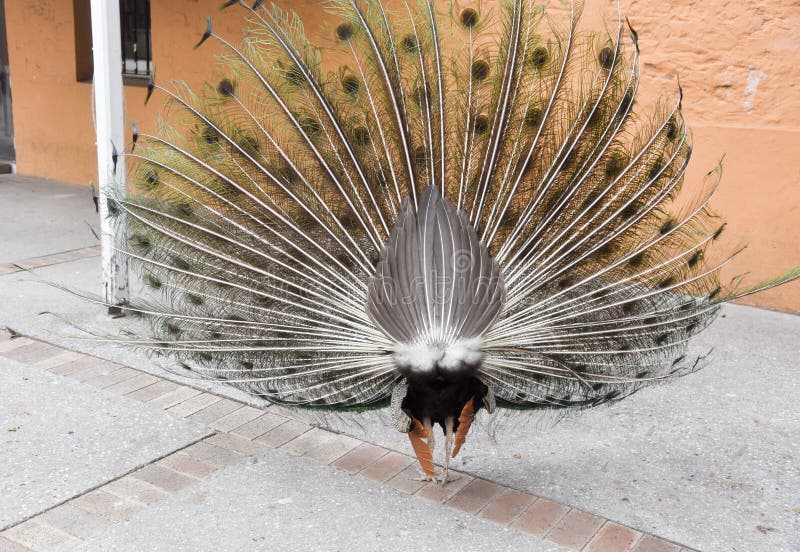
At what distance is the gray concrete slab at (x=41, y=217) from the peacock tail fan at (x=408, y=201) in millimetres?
4150

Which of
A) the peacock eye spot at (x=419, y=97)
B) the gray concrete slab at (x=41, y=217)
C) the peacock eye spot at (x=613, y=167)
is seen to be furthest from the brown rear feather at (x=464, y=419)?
the gray concrete slab at (x=41, y=217)

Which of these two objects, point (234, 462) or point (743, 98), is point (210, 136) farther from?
point (743, 98)

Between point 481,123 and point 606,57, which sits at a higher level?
point 606,57

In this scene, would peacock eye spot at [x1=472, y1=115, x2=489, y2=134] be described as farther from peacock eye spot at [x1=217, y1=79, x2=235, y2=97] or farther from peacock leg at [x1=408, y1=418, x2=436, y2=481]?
peacock leg at [x1=408, y1=418, x2=436, y2=481]

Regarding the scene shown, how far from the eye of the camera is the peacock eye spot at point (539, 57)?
362 centimetres

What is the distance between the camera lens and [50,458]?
3623mm

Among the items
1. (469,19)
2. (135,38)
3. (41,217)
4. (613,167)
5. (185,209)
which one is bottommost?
(41,217)

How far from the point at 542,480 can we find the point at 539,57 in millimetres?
2007

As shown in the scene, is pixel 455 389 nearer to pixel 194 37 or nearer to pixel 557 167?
pixel 557 167

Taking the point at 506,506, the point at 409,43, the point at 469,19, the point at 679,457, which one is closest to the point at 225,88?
the point at 409,43

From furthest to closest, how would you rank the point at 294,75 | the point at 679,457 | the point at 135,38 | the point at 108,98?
the point at 135,38 < the point at 108,98 < the point at 679,457 < the point at 294,75

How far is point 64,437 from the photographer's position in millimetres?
3830

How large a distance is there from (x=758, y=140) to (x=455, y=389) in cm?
423

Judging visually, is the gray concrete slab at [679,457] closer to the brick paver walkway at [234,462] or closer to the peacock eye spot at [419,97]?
the brick paver walkway at [234,462]
